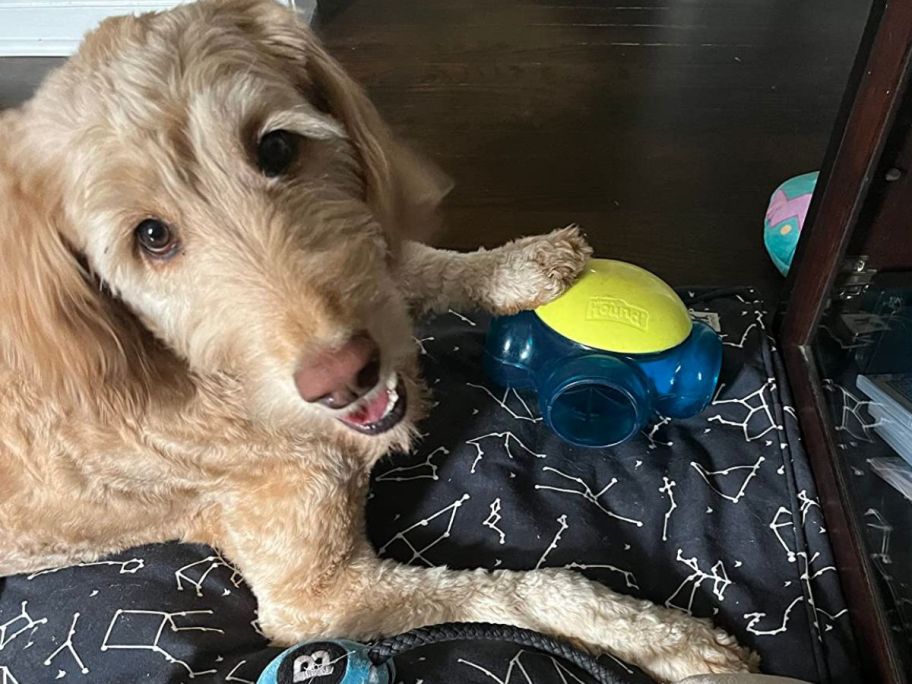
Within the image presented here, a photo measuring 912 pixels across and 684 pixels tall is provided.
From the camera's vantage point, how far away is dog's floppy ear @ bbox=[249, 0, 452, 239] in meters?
1.31

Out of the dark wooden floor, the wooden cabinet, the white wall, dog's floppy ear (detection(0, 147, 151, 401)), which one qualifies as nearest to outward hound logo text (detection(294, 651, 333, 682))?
dog's floppy ear (detection(0, 147, 151, 401))

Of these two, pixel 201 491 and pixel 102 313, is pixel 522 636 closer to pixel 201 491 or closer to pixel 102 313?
pixel 201 491

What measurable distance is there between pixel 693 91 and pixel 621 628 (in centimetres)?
217

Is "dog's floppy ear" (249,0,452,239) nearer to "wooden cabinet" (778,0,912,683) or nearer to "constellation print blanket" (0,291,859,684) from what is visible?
"constellation print blanket" (0,291,859,684)

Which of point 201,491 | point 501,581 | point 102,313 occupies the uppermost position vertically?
point 102,313

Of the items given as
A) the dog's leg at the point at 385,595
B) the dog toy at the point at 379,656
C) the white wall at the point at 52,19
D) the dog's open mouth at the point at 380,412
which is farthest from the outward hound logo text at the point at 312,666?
the white wall at the point at 52,19

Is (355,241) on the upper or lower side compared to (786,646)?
upper

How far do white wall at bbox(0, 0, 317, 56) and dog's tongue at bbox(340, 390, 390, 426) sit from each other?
252cm

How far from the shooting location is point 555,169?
2.80 m

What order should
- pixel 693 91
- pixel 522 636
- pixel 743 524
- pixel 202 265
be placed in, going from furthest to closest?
pixel 693 91 < pixel 743 524 < pixel 522 636 < pixel 202 265

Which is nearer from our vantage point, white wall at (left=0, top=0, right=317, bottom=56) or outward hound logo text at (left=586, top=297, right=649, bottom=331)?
outward hound logo text at (left=586, top=297, right=649, bottom=331)

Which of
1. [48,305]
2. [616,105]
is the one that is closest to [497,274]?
[48,305]

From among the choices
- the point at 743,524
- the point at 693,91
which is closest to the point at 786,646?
the point at 743,524

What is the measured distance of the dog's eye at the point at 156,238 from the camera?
1.15m
